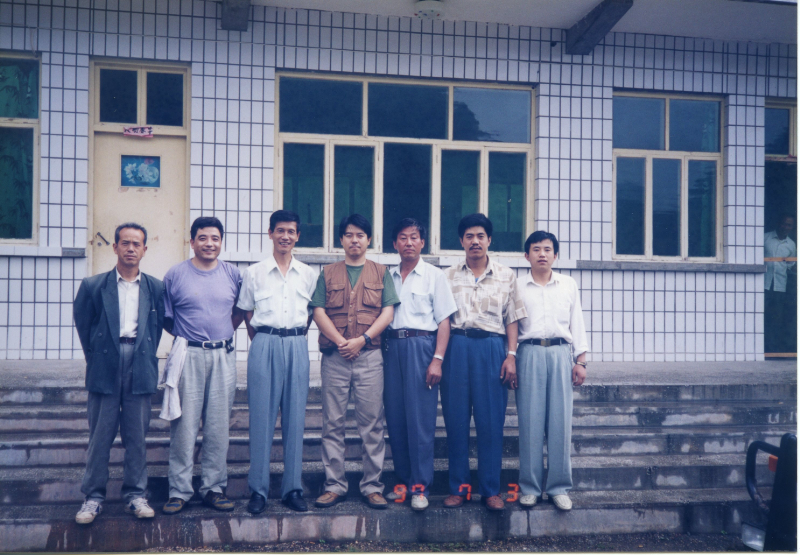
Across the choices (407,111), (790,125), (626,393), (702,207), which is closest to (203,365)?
(626,393)

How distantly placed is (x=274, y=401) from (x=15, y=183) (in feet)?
13.0

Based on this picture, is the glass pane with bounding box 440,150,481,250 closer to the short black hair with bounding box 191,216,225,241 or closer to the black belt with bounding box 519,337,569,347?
the black belt with bounding box 519,337,569,347

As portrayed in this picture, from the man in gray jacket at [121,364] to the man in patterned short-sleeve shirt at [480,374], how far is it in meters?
1.86

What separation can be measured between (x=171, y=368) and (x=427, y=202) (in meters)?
3.73

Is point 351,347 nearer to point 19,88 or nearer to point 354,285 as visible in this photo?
point 354,285

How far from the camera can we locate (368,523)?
4121 millimetres

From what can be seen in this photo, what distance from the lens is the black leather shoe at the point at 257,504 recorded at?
4.04 m

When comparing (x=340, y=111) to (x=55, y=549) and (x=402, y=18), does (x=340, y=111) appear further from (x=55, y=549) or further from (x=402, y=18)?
(x=55, y=549)

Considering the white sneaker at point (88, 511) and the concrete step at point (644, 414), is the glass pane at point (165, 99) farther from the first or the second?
the white sneaker at point (88, 511)

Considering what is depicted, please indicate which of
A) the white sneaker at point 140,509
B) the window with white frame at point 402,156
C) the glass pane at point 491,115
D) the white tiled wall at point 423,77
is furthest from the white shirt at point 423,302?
the glass pane at point 491,115

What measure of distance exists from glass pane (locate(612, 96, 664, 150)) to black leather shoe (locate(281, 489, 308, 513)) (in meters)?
5.14

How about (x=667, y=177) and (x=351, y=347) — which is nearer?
(x=351, y=347)

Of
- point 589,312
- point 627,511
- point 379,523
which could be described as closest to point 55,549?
point 379,523

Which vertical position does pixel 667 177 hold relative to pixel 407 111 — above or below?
below
